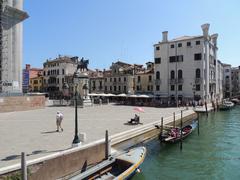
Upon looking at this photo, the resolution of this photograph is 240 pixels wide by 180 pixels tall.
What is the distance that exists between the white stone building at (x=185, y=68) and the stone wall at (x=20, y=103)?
2603cm

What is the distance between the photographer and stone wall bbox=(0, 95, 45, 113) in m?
24.2

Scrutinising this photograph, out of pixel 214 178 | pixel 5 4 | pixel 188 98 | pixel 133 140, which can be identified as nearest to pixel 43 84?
pixel 5 4

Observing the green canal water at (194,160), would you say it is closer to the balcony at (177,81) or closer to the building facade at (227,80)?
the balcony at (177,81)

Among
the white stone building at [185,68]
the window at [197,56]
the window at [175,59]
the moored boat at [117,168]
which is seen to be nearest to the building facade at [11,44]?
the moored boat at [117,168]

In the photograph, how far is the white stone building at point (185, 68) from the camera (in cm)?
4194

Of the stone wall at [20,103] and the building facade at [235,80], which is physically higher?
the building facade at [235,80]

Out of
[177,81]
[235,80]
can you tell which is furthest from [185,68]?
[235,80]

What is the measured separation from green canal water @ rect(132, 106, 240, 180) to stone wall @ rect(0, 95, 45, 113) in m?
18.8

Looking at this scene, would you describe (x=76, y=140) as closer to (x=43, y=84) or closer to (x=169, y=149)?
(x=169, y=149)

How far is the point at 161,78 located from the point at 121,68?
1175cm

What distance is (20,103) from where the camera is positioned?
85.9 feet

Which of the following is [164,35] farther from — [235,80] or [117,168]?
[235,80]

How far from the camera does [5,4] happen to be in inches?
1163

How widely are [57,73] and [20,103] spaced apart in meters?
32.9
